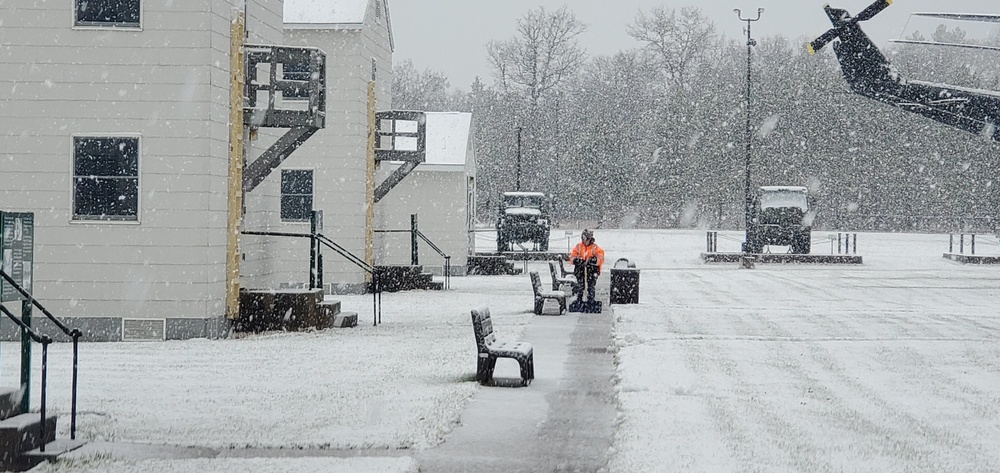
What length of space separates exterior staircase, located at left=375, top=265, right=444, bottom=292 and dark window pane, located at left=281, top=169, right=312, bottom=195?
268 centimetres

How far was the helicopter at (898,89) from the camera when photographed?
1353 inches

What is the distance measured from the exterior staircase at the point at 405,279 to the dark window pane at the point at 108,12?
11256mm

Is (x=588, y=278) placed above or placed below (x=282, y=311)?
above

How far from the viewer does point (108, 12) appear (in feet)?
56.4

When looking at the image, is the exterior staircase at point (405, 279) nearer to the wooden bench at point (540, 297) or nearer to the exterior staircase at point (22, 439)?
the wooden bench at point (540, 297)

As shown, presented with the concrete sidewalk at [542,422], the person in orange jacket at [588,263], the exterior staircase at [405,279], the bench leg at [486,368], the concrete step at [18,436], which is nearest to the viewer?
the concrete step at [18,436]

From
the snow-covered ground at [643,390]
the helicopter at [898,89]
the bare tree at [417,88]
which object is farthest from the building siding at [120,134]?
the bare tree at [417,88]

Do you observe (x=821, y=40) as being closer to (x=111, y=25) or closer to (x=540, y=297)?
(x=540, y=297)

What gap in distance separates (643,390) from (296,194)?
1632cm

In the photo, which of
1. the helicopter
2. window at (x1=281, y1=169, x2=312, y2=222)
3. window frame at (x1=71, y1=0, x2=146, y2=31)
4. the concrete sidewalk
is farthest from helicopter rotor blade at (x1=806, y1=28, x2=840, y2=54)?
window frame at (x1=71, y1=0, x2=146, y2=31)

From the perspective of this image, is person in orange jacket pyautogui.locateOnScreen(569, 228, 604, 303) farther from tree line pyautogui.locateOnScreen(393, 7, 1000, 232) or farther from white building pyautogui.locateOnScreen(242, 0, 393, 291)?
tree line pyautogui.locateOnScreen(393, 7, 1000, 232)

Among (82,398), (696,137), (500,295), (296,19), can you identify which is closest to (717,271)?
(500,295)

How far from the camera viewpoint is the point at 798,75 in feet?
249

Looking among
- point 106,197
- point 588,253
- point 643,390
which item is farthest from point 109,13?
point 643,390
